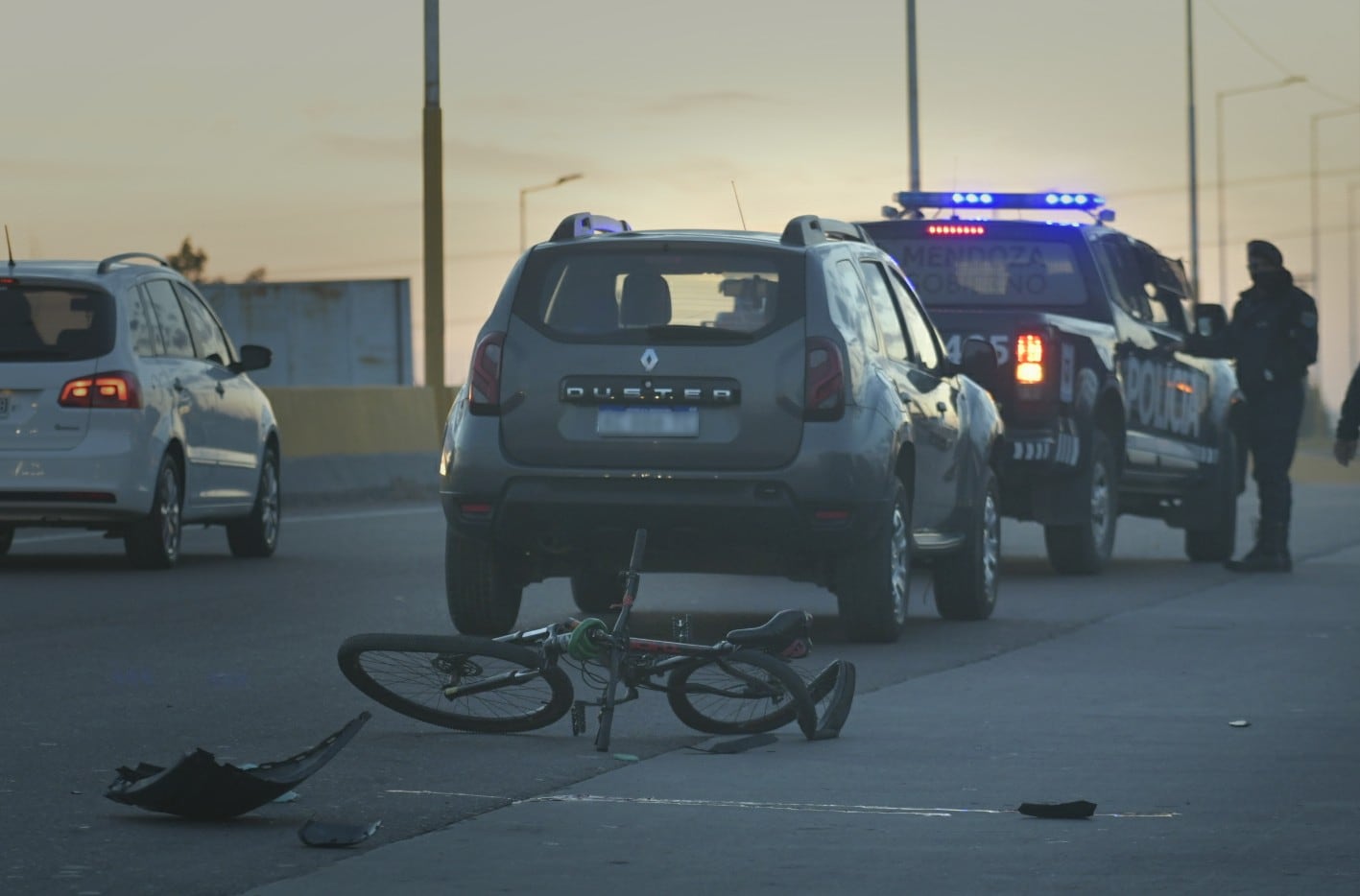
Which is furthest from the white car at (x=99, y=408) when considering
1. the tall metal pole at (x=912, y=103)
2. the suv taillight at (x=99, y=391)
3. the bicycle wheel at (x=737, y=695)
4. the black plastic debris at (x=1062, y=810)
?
the tall metal pole at (x=912, y=103)

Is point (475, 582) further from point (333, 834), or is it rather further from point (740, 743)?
point (333, 834)

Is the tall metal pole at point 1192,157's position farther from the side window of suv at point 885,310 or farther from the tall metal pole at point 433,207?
the side window of suv at point 885,310

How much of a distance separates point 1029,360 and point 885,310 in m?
3.41

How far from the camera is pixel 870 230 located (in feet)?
54.6

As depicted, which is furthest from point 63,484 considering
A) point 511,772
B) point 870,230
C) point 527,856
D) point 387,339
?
point 387,339

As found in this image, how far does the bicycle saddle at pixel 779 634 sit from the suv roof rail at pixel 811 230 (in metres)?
3.15

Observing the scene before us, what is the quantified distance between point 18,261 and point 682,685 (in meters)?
8.19

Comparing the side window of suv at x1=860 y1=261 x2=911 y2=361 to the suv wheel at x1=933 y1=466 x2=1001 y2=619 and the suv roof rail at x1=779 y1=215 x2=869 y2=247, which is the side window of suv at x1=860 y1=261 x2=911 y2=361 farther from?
the suv wheel at x1=933 y1=466 x2=1001 y2=619

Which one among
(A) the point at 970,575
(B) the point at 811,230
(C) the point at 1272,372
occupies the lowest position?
(A) the point at 970,575

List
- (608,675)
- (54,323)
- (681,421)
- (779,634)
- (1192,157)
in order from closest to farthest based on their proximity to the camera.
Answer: (779,634) → (608,675) → (681,421) → (54,323) → (1192,157)

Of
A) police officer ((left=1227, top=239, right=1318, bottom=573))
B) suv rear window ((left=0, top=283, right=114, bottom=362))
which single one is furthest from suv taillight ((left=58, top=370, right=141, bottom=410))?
police officer ((left=1227, top=239, right=1318, bottom=573))

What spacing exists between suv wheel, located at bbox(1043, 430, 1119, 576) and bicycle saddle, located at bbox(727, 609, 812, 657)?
25.7 ft

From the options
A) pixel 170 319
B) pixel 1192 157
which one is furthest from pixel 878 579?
pixel 1192 157

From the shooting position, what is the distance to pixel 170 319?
16.1 meters
